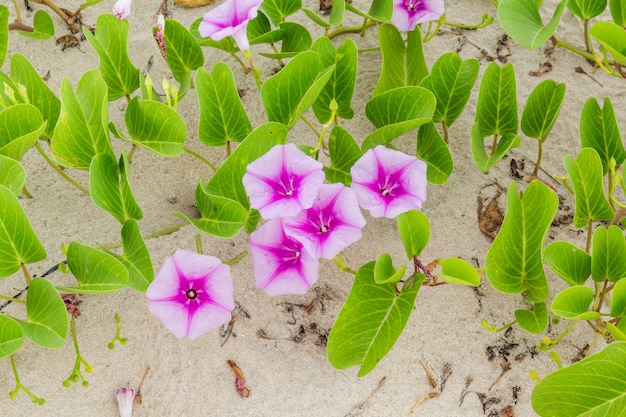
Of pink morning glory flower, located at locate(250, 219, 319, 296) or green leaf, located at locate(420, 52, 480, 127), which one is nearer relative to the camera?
pink morning glory flower, located at locate(250, 219, 319, 296)

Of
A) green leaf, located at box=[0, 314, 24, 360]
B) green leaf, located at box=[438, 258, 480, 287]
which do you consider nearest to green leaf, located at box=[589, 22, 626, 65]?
green leaf, located at box=[438, 258, 480, 287]

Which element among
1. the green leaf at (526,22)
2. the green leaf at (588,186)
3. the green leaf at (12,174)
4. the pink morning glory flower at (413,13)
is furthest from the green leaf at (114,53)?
the green leaf at (588,186)

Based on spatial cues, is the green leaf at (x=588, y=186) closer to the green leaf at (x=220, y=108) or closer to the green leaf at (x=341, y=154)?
the green leaf at (x=341, y=154)

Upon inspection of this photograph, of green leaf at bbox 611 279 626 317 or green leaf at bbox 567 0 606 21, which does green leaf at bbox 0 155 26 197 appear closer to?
green leaf at bbox 611 279 626 317

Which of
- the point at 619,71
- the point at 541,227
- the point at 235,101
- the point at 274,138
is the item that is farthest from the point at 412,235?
the point at 619,71

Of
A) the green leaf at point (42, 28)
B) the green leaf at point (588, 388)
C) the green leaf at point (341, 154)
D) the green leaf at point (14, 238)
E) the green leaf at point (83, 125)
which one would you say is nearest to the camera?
the green leaf at point (588, 388)

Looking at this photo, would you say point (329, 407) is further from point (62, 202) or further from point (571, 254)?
point (62, 202)
